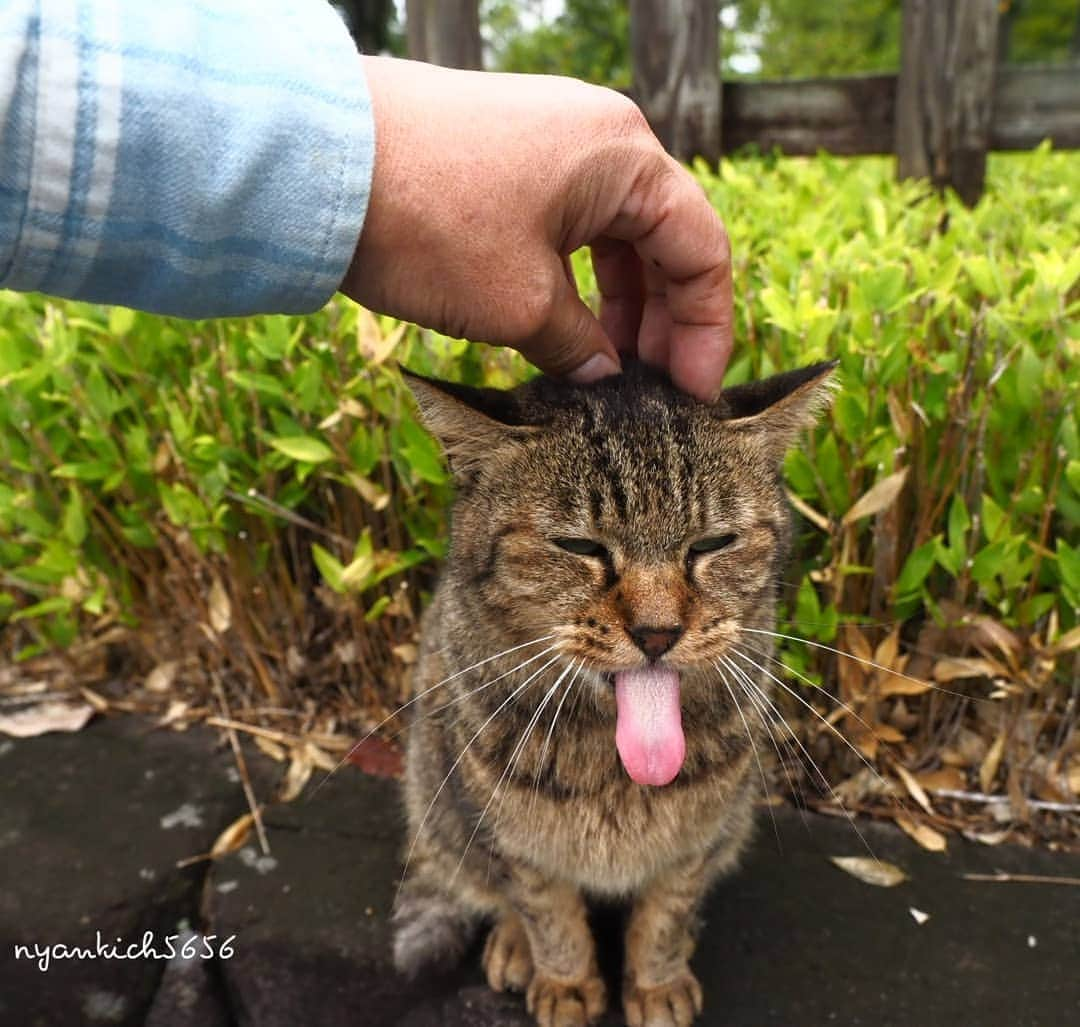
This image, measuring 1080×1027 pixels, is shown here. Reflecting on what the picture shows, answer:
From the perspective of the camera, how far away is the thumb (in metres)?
1.42

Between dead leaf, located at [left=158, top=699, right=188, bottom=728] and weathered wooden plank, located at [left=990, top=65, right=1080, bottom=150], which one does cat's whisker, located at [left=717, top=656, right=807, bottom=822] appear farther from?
weathered wooden plank, located at [left=990, top=65, right=1080, bottom=150]

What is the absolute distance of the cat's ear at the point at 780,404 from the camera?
1.51 meters

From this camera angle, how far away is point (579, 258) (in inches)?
98.8

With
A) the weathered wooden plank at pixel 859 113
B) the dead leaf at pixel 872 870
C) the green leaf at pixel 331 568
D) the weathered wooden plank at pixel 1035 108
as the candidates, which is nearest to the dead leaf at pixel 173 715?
the green leaf at pixel 331 568

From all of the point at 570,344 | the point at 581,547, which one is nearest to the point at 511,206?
the point at 570,344

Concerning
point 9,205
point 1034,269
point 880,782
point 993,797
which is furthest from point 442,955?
point 1034,269

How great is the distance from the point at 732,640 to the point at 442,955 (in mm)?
862

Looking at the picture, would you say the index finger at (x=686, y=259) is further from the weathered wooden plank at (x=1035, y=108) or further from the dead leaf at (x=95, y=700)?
the weathered wooden plank at (x=1035, y=108)

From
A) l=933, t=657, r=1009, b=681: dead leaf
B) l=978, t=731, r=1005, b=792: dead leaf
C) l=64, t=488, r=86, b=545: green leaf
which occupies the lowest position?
l=978, t=731, r=1005, b=792: dead leaf

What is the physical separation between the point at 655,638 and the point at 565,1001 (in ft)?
2.50

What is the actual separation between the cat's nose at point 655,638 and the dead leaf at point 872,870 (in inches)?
33.4

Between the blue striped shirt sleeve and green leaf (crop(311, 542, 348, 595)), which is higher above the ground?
the blue striped shirt sleeve

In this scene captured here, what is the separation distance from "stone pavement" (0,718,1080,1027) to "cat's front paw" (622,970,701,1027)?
34mm

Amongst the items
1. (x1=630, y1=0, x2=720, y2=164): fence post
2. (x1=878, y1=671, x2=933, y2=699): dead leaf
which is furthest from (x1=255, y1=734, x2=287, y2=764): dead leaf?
(x1=630, y1=0, x2=720, y2=164): fence post
